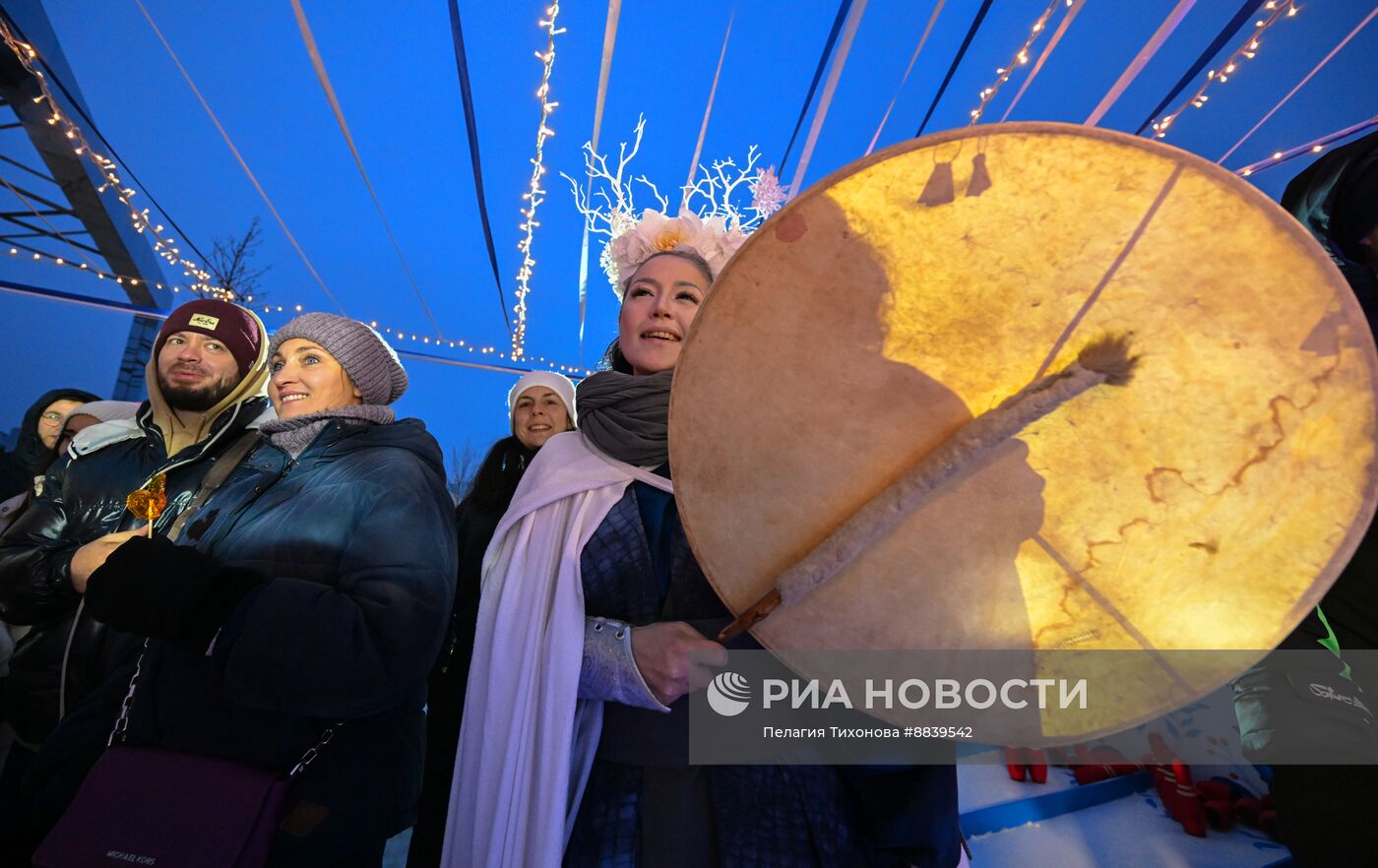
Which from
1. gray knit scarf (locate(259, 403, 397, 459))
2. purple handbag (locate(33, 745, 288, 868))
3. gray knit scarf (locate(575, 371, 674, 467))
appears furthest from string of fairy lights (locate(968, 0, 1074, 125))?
purple handbag (locate(33, 745, 288, 868))

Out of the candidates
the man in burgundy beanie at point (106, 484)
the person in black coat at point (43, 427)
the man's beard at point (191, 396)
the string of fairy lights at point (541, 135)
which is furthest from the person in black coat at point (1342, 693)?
the person in black coat at point (43, 427)

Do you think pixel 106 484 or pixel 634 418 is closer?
pixel 634 418

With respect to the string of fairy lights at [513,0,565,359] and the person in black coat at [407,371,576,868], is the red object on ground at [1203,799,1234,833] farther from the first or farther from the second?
the string of fairy lights at [513,0,565,359]

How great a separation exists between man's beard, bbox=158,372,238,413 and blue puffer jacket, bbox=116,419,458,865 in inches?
39.1

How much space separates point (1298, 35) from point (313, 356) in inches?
228

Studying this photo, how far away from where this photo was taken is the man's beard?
2074 mm

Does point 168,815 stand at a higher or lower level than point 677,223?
lower

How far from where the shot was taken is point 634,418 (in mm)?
1229

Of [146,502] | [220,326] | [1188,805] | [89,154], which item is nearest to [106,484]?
[220,326]

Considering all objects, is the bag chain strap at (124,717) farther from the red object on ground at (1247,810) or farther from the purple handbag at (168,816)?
the red object on ground at (1247,810)

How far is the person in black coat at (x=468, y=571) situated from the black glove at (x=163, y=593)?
66 cm

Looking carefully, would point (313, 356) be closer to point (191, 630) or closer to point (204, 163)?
point (191, 630)

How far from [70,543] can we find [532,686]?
2.41 metres

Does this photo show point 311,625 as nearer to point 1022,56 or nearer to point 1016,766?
point 1016,766
